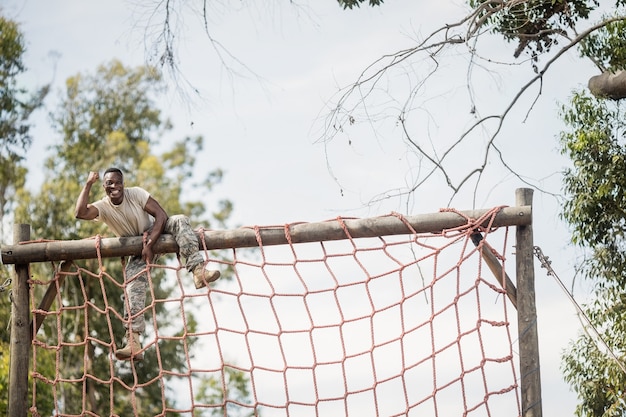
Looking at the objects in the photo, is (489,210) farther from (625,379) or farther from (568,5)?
(625,379)

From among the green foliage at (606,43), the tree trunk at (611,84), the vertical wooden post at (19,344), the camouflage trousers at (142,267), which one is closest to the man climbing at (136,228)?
the camouflage trousers at (142,267)

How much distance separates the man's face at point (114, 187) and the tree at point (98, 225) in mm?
6251

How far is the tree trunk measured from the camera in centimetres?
602

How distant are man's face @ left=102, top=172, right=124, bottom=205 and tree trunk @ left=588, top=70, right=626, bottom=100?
3661 mm

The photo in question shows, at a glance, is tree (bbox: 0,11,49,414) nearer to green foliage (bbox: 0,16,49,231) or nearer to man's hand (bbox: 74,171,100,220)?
green foliage (bbox: 0,16,49,231)

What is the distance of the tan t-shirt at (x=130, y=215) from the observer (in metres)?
3.90

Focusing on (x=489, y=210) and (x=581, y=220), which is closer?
(x=489, y=210)

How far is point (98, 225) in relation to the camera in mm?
10914

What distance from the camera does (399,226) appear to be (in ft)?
12.0

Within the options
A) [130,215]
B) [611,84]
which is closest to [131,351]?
[130,215]

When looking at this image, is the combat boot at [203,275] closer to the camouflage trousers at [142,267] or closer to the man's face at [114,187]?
the camouflage trousers at [142,267]

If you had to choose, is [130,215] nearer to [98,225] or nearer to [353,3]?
[353,3]

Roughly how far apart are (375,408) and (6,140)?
10181 mm

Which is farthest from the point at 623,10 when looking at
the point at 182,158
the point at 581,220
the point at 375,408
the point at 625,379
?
the point at 182,158
